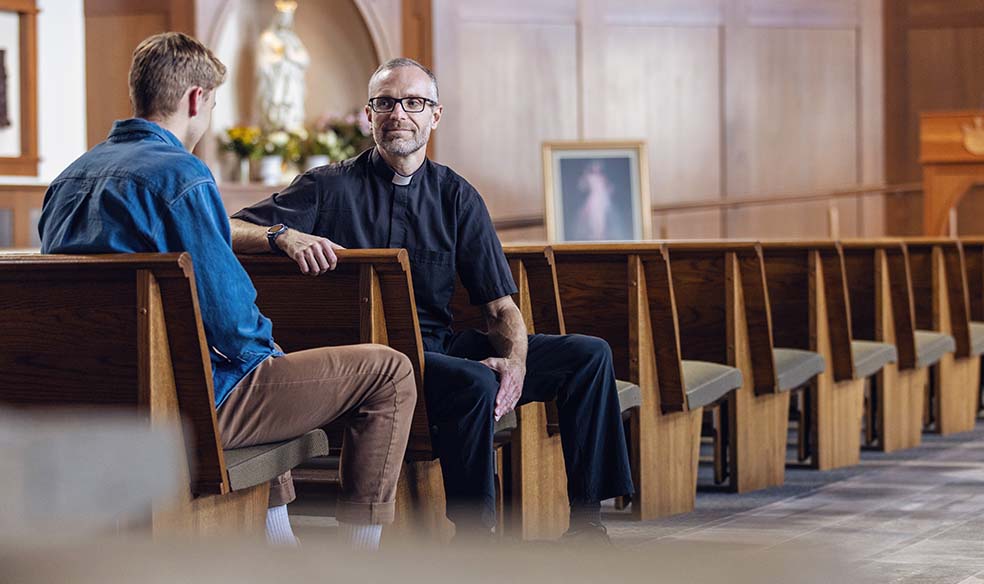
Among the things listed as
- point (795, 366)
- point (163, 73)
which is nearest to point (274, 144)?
point (795, 366)

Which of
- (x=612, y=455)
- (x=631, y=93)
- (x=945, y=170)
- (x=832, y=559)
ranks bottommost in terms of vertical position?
(x=612, y=455)

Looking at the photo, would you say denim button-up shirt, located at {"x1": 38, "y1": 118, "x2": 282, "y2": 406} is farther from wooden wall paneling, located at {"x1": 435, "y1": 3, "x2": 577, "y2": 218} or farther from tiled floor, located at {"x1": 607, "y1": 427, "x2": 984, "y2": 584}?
wooden wall paneling, located at {"x1": 435, "y1": 3, "x2": 577, "y2": 218}

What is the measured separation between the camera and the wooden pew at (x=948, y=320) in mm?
5391

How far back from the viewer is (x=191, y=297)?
1986 mm

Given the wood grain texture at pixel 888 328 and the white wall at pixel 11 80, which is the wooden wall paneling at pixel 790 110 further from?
the white wall at pixel 11 80

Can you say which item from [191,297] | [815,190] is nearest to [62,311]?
[191,297]

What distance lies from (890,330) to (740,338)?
121 cm

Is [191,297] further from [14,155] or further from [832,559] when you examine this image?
[14,155]

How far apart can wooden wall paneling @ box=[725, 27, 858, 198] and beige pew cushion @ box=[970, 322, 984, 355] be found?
12.9 feet

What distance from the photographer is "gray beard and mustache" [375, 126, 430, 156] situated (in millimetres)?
2938

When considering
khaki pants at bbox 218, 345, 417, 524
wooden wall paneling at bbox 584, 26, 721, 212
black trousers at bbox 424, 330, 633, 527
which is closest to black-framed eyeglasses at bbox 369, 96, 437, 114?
black trousers at bbox 424, 330, 633, 527

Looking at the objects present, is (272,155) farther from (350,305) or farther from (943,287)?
(350,305)

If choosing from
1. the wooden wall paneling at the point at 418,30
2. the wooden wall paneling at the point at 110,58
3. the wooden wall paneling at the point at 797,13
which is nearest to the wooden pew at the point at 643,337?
the wooden wall paneling at the point at 418,30

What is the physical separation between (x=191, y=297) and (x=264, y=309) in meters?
0.69
